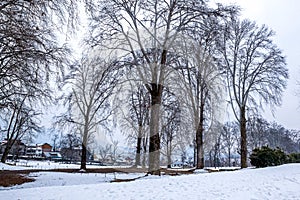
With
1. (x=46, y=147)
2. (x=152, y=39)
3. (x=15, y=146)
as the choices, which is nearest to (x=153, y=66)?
(x=152, y=39)

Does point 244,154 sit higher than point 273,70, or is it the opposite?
point 273,70

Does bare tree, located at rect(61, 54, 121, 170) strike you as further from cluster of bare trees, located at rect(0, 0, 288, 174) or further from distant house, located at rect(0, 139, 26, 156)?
distant house, located at rect(0, 139, 26, 156)

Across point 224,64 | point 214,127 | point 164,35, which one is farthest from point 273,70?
point 164,35

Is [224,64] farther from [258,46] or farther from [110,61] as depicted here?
[110,61]

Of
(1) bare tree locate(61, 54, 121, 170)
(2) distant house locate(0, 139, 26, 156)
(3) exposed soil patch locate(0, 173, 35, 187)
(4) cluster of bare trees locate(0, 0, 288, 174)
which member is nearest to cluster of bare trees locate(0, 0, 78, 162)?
(4) cluster of bare trees locate(0, 0, 288, 174)

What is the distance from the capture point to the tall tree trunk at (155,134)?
1104 cm

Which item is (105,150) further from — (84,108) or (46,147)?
(46,147)

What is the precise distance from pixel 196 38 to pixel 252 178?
6388 mm

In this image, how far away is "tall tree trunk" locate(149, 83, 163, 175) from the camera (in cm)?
1104

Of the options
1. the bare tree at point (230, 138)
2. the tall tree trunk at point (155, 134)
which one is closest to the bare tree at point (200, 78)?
the tall tree trunk at point (155, 134)

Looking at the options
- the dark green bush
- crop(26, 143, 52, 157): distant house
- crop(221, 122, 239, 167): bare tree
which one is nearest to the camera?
the dark green bush

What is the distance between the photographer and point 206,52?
14648 millimetres

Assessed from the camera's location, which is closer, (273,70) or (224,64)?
(273,70)

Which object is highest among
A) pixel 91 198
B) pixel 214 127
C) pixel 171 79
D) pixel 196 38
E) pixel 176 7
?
pixel 176 7
